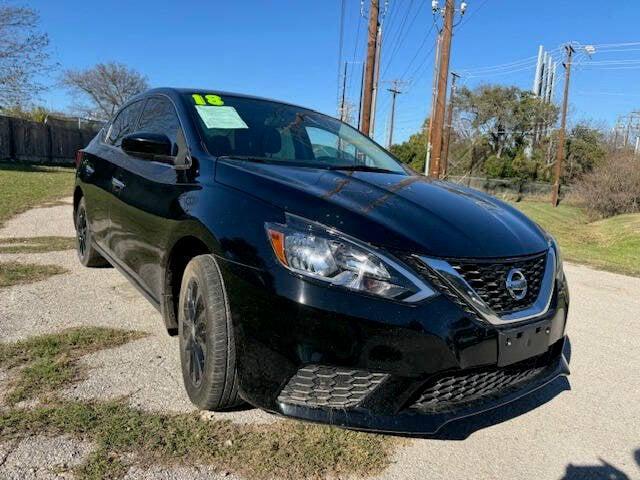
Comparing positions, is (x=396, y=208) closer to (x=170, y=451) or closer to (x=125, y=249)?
(x=170, y=451)

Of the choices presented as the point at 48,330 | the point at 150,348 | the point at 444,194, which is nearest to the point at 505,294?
the point at 444,194

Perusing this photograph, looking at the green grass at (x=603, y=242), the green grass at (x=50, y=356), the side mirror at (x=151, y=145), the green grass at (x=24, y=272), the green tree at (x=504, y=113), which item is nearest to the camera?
the green grass at (x=50, y=356)

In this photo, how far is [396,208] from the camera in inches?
98.0

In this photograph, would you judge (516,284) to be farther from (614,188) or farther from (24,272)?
(614,188)

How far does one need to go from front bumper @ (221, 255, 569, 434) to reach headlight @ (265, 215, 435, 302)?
4 cm

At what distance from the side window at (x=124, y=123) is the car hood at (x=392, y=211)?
1.90m

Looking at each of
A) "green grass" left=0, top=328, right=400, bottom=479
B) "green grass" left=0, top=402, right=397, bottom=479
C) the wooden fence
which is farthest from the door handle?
the wooden fence

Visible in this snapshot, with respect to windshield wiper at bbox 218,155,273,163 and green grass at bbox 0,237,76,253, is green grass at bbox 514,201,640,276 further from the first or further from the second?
green grass at bbox 0,237,76,253

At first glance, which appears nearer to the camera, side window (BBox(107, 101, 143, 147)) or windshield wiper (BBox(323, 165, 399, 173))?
windshield wiper (BBox(323, 165, 399, 173))

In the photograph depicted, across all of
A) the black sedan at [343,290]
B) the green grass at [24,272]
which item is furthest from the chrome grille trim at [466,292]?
the green grass at [24,272]

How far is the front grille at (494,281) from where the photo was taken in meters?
2.18

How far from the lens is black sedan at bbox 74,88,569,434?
6.73 feet

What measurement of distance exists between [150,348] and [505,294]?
7.39 feet

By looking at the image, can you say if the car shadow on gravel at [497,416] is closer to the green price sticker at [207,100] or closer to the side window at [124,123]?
the green price sticker at [207,100]
